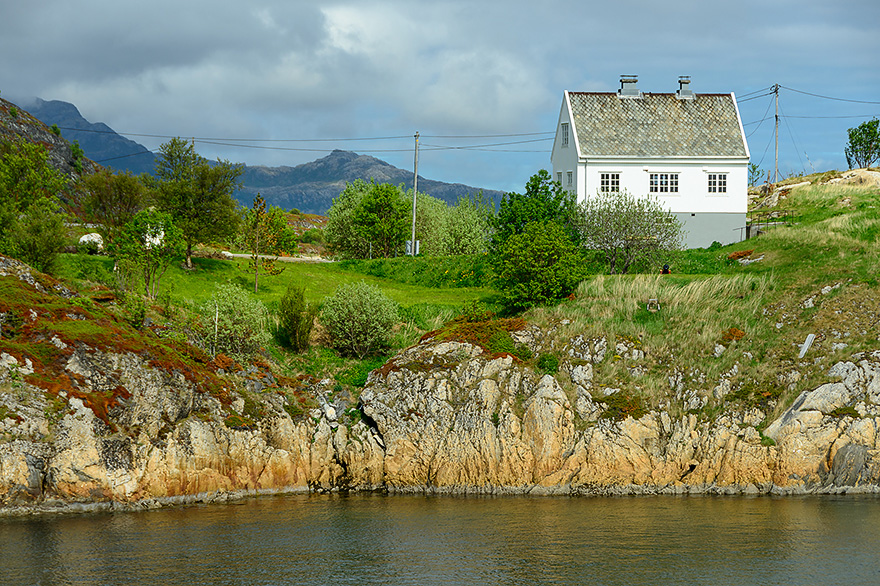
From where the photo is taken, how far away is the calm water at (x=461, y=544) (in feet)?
78.1

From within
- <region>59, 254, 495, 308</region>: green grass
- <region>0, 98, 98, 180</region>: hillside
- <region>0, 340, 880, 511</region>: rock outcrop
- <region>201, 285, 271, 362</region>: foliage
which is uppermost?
<region>0, 98, 98, 180</region>: hillside

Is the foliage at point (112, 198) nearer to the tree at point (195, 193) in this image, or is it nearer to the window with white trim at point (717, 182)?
the tree at point (195, 193)

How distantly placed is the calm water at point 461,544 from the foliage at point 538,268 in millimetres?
15823

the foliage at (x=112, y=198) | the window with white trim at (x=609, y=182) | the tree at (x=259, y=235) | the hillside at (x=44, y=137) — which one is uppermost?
the hillside at (x=44, y=137)

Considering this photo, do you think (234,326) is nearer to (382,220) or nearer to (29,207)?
(29,207)

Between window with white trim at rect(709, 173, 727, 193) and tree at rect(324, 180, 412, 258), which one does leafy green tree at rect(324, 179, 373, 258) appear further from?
window with white trim at rect(709, 173, 727, 193)

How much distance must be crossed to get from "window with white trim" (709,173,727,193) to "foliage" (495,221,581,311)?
21.0 meters

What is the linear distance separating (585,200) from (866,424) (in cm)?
3088

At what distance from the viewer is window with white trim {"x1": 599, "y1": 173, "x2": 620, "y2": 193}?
63656 mm

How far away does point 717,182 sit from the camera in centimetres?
6450

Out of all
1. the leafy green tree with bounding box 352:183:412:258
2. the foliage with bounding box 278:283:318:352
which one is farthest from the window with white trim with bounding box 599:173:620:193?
the foliage with bounding box 278:283:318:352

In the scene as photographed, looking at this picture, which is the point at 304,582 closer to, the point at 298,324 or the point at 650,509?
the point at 650,509

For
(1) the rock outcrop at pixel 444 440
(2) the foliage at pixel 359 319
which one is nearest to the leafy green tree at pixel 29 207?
(1) the rock outcrop at pixel 444 440

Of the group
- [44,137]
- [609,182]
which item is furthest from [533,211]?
[44,137]
